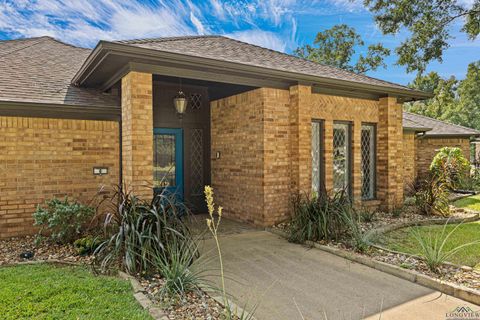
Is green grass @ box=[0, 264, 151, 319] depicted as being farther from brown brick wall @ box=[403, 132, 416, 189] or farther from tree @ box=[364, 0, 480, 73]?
tree @ box=[364, 0, 480, 73]

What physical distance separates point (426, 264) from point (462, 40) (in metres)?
11.2

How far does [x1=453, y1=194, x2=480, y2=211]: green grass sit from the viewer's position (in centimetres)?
983

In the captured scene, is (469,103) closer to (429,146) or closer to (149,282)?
(429,146)

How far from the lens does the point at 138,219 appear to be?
416 centimetres

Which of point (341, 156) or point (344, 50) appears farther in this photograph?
point (344, 50)

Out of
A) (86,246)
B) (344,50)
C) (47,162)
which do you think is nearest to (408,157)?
(86,246)

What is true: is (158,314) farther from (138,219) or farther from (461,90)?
(461,90)

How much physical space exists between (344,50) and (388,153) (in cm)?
2181

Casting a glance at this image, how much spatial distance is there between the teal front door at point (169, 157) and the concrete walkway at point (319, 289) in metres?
3.15

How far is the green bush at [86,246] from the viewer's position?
196 inches

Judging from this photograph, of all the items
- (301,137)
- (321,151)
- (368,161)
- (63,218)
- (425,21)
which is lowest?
(63,218)

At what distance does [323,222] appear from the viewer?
5.67 m

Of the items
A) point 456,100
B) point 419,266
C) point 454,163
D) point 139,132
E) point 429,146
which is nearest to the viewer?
point 419,266

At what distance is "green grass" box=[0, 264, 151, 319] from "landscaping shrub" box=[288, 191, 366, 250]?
3.23m
